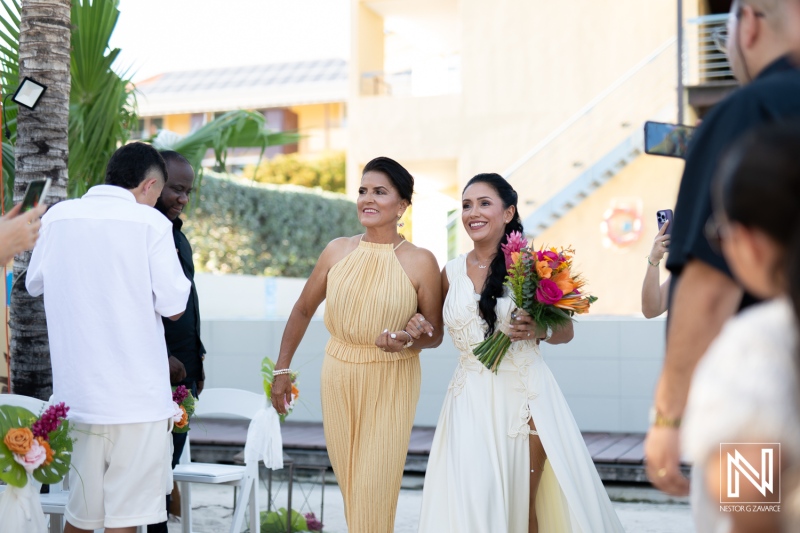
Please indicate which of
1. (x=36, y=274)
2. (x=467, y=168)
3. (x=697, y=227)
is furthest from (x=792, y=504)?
(x=467, y=168)

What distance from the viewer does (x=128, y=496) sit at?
13.4 ft

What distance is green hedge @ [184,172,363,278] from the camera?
56.1ft

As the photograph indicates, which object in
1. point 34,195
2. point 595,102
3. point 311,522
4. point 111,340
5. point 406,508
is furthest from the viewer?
point 595,102

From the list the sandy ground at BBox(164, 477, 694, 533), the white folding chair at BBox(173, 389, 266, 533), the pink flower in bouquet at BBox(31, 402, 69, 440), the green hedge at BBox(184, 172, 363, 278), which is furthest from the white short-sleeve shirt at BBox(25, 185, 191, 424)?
the green hedge at BBox(184, 172, 363, 278)

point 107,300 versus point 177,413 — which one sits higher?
point 107,300

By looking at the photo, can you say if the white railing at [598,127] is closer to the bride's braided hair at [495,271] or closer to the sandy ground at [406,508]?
the sandy ground at [406,508]

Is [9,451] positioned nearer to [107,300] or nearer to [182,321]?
[107,300]

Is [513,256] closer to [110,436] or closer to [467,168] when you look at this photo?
[110,436]

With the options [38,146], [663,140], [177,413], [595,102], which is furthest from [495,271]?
[595,102]

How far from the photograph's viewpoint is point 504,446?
465cm

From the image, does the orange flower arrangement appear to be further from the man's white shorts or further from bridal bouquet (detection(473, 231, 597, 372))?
bridal bouquet (detection(473, 231, 597, 372))

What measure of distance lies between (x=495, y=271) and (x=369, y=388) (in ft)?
2.83

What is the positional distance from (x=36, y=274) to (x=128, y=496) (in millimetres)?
1042

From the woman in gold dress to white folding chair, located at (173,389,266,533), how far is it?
1.96 ft
